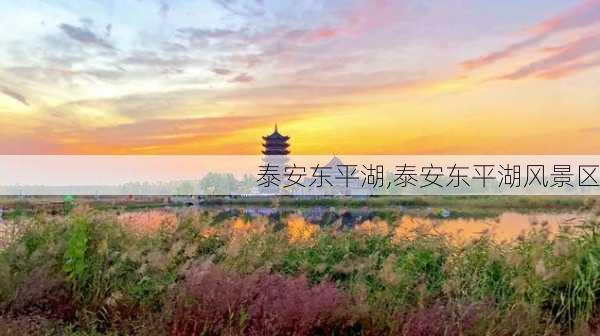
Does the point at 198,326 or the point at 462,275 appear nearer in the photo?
the point at 198,326

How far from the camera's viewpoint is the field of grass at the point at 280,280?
3588 mm

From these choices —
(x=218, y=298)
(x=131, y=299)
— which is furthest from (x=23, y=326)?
(x=218, y=298)

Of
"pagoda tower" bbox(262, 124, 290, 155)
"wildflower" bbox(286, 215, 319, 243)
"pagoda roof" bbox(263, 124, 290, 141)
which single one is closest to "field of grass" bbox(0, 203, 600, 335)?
"wildflower" bbox(286, 215, 319, 243)

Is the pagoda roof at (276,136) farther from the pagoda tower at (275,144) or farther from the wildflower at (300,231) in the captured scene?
the wildflower at (300,231)

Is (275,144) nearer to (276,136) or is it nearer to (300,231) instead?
(276,136)

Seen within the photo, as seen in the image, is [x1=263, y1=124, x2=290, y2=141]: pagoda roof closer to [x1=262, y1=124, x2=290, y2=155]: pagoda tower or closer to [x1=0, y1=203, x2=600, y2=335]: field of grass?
[x1=262, y1=124, x2=290, y2=155]: pagoda tower

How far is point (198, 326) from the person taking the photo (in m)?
3.50

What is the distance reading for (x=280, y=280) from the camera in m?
Answer: 4.02

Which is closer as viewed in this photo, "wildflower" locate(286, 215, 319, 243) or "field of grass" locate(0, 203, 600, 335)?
"field of grass" locate(0, 203, 600, 335)

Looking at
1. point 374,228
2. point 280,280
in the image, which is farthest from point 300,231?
point 280,280

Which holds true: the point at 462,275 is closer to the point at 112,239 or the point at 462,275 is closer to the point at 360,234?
the point at 360,234

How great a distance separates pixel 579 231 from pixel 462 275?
126cm

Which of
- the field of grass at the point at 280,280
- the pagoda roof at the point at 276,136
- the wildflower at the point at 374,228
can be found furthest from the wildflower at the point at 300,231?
the pagoda roof at the point at 276,136

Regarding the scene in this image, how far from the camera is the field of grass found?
359cm
